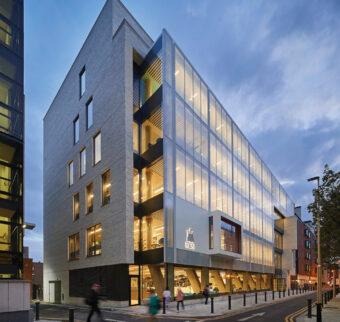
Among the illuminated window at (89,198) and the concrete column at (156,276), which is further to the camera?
the illuminated window at (89,198)

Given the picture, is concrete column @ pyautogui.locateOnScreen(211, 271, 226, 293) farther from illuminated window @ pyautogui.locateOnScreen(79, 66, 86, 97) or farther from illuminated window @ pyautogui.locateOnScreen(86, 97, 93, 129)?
illuminated window @ pyautogui.locateOnScreen(79, 66, 86, 97)

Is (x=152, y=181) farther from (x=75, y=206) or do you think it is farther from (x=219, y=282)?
(x=219, y=282)

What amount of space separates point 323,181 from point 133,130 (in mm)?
15686

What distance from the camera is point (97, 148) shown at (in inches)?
1529

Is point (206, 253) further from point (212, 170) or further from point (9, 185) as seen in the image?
point (9, 185)

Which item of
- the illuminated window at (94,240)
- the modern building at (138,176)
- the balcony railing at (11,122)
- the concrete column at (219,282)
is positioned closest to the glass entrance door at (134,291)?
the modern building at (138,176)

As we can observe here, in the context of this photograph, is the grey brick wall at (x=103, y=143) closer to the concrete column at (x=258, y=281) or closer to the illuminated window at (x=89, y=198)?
the illuminated window at (x=89, y=198)

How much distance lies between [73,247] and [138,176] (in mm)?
12632

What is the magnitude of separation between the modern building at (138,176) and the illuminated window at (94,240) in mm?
92

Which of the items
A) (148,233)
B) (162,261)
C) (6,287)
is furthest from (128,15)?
(6,287)

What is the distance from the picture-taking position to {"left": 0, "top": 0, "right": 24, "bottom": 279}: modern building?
51.9ft

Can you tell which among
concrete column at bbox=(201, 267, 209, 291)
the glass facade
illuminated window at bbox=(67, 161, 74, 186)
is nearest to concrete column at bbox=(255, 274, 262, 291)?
the glass facade

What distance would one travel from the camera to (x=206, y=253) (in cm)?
3847

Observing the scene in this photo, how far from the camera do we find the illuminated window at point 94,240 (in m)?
36.1
